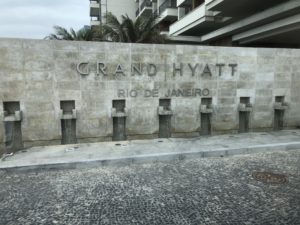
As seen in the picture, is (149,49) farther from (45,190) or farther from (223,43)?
(223,43)

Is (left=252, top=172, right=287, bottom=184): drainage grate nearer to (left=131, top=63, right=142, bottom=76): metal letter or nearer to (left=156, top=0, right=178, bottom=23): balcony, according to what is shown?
(left=131, top=63, right=142, bottom=76): metal letter

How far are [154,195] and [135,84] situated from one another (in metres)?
3.81

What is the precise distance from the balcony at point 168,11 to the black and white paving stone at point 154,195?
28.9 metres

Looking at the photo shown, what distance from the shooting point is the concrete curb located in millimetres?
5977

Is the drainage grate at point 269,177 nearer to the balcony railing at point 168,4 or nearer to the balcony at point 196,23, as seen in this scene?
the balcony at point 196,23

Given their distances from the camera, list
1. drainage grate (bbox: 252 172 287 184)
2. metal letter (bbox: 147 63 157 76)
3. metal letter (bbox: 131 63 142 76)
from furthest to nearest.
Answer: metal letter (bbox: 147 63 157 76), metal letter (bbox: 131 63 142 76), drainage grate (bbox: 252 172 287 184)

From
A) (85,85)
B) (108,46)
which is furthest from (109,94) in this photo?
(108,46)

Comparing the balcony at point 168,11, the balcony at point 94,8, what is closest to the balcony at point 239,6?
the balcony at point 168,11

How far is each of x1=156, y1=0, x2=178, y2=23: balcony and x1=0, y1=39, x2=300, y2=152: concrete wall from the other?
25.4 m

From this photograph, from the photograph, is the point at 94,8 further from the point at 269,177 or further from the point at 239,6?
the point at 269,177

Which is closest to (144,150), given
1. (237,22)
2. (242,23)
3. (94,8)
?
(242,23)

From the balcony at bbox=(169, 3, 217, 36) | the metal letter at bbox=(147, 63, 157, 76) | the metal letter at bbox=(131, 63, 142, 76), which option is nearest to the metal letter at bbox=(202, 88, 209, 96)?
the metal letter at bbox=(147, 63, 157, 76)

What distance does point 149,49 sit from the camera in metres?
7.88

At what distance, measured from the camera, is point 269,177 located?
5.55m
